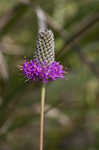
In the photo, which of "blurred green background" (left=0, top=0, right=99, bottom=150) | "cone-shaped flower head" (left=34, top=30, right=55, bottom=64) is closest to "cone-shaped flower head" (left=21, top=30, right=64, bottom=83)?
"cone-shaped flower head" (left=34, top=30, right=55, bottom=64)

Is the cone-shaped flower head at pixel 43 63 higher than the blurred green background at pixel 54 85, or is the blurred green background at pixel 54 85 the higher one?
the blurred green background at pixel 54 85

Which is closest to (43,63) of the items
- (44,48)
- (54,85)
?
(44,48)

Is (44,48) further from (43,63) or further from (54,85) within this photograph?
(54,85)

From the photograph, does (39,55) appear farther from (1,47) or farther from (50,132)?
(50,132)

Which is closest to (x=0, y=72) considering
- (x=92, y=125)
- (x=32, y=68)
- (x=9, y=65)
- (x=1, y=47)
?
(x=1, y=47)

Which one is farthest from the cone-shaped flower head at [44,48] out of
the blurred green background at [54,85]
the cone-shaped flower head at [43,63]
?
the blurred green background at [54,85]

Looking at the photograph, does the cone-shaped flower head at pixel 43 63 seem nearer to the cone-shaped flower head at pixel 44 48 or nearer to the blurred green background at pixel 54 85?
the cone-shaped flower head at pixel 44 48

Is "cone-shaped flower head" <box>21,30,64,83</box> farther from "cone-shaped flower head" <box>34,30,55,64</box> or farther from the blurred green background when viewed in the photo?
the blurred green background
